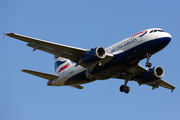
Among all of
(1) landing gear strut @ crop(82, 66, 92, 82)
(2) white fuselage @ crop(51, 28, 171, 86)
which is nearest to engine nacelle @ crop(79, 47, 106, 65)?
(1) landing gear strut @ crop(82, 66, 92, 82)

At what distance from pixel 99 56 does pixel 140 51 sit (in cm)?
455

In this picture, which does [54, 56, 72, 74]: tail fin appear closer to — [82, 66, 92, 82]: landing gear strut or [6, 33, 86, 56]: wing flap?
[82, 66, 92, 82]: landing gear strut

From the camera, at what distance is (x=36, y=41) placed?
3166cm

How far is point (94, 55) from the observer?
31.5 metres

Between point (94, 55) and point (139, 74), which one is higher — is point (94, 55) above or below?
below

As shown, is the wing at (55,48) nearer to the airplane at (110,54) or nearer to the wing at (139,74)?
the airplane at (110,54)

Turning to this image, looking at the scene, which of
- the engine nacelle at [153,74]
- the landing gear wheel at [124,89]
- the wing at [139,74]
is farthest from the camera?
the landing gear wheel at [124,89]

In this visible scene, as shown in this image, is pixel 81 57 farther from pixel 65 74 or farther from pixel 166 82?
pixel 166 82

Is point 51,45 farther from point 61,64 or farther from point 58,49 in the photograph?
point 61,64

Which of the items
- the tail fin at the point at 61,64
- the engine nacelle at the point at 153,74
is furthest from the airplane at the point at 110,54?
the tail fin at the point at 61,64

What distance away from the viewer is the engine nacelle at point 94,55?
31.5 meters

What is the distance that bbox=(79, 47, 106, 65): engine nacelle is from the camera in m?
31.5

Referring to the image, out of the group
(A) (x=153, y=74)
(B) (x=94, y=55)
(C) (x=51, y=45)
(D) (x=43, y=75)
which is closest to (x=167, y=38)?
(A) (x=153, y=74)

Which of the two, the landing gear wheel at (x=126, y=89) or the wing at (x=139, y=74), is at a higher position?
the wing at (x=139, y=74)
